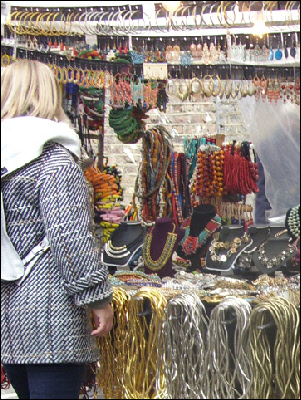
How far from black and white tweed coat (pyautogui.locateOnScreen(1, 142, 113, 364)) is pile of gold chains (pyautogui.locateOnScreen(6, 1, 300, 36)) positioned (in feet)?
4.18

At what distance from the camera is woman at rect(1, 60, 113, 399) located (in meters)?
A: 2.38

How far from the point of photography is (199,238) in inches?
144

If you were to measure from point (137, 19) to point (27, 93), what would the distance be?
1319 millimetres

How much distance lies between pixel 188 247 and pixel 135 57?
1011 millimetres

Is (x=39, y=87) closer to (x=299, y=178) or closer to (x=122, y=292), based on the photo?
(x=299, y=178)

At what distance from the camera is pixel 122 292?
3725 millimetres

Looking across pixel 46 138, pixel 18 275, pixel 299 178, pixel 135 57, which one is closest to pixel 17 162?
pixel 46 138

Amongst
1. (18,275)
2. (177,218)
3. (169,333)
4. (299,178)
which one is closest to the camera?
(18,275)

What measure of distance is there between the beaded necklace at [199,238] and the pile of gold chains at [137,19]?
0.91m

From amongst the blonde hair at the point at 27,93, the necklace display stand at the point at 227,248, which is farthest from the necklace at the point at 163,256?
the blonde hair at the point at 27,93

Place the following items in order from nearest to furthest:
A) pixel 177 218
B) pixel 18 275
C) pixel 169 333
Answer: pixel 18 275 < pixel 169 333 < pixel 177 218

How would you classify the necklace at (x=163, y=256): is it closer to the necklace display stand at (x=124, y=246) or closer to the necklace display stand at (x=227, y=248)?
the necklace display stand at (x=124, y=246)

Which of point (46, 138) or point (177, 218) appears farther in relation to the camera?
point (177, 218)

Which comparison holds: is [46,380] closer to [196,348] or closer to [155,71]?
[196,348]
